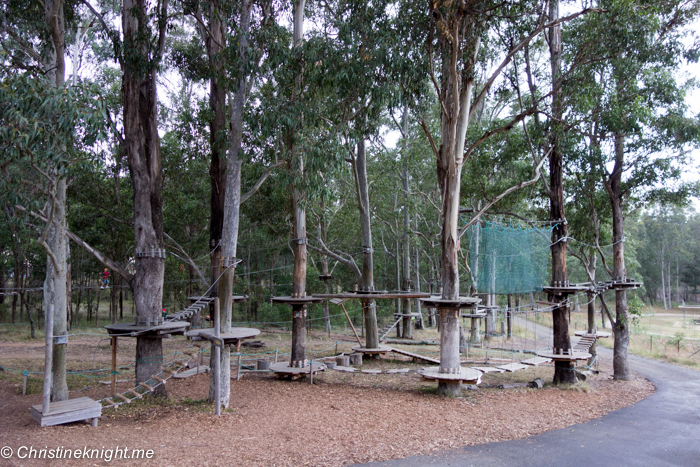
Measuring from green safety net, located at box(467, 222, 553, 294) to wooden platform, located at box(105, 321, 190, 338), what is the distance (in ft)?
24.5

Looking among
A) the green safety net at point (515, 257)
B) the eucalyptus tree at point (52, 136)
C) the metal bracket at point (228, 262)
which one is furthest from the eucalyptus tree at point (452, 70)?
the eucalyptus tree at point (52, 136)

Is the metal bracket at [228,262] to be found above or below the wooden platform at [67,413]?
above

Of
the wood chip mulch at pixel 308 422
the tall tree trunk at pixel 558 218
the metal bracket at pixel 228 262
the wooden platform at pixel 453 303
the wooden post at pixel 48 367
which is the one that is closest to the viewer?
the wood chip mulch at pixel 308 422

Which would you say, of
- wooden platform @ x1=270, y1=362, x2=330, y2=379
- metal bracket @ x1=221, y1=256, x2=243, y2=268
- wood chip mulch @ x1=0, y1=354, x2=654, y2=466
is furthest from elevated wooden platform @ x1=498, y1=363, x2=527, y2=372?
metal bracket @ x1=221, y1=256, x2=243, y2=268

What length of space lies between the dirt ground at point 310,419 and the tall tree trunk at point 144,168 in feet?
4.94

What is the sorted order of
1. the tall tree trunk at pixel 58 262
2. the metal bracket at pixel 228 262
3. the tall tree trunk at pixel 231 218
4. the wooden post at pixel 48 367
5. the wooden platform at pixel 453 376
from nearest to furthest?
the wooden post at pixel 48 367 < the tall tree trunk at pixel 58 262 < the tall tree trunk at pixel 231 218 < the metal bracket at pixel 228 262 < the wooden platform at pixel 453 376

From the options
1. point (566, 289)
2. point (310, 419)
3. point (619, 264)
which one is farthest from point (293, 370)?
point (619, 264)

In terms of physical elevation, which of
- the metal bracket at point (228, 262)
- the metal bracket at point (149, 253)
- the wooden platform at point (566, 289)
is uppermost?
the metal bracket at point (149, 253)

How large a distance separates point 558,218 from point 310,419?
7.95 m

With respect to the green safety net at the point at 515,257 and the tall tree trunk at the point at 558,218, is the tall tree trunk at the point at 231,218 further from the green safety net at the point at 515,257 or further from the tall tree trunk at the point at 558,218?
the tall tree trunk at the point at 558,218

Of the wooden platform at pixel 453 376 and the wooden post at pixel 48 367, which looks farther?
the wooden platform at pixel 453 376

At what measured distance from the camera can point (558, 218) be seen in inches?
450

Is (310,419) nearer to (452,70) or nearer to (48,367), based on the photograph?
(48,367)

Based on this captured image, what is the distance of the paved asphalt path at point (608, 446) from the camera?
578 centimetres
